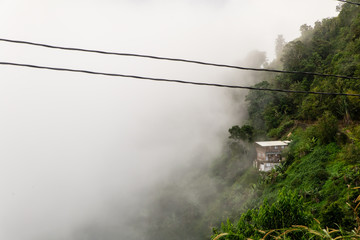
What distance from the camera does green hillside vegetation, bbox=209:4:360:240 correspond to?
13.5m

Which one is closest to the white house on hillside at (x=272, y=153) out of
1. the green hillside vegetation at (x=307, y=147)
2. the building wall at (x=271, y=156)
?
the building wall at (x=271, y=156)

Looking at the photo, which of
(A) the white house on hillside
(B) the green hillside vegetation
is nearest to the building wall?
(A) the white house on hillside

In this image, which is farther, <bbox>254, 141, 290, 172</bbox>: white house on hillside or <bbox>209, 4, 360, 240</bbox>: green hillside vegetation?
<bbox>254, 141, 290, 172</bbox>: white house on hillside

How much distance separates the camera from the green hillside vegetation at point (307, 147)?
44.2 ft

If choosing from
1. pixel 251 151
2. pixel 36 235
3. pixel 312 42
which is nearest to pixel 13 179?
pixel 36 235

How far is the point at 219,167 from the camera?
4056 cm

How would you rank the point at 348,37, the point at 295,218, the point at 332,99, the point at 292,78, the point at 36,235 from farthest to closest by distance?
the point at 36,235
the point at 292,78
the point at 348,37
the point at 332,99
the point at 295,218

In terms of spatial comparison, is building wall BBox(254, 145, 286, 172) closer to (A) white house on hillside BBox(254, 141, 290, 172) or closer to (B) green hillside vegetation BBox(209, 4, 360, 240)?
(A) white house on hillside BBox(254, 141, 290, 172)

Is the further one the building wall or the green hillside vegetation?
the building wall

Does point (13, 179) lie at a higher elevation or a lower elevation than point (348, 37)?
lower

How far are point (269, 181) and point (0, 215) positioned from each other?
101m

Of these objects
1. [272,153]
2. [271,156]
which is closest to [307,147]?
[272,153]

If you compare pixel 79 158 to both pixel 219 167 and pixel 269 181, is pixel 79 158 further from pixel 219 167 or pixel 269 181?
pixel 269 181

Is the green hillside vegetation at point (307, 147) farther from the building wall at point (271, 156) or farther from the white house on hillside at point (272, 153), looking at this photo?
the building wall at point (271, 156)
